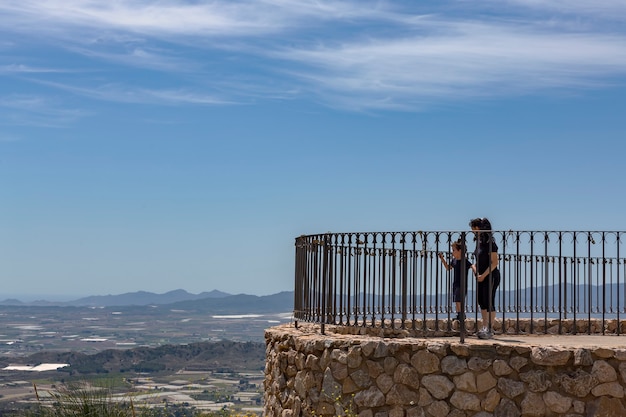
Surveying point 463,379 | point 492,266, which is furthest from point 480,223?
point 463,379

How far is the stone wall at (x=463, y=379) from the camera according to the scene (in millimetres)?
10453

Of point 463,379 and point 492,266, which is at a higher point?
point 492,266

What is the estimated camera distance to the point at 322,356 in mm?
11477

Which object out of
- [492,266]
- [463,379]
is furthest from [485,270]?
[463,379]

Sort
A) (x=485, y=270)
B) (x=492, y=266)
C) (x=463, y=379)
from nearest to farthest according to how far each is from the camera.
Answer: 1. (x=463, y=379)
2. (x=485, y=270)
3. (x=492, y=266)

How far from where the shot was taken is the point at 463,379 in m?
10.6

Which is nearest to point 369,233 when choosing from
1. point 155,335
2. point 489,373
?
point 489,373

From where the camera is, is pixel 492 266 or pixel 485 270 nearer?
pixel 485 270

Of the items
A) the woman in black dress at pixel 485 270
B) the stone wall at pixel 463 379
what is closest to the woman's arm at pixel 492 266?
the woman in black dress at pixel 485 270

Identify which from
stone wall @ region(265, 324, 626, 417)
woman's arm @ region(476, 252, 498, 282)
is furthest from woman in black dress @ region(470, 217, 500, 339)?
stone wall @ region(265, 324, 626, 417)

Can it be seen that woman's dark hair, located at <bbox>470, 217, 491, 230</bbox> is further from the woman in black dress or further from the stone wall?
the stone wall

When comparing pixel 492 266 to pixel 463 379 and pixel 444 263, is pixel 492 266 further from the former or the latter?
pixel 463 379

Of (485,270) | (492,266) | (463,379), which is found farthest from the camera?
(492,266)

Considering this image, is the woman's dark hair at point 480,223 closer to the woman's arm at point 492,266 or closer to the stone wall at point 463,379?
the woman's arm at point 492,266
